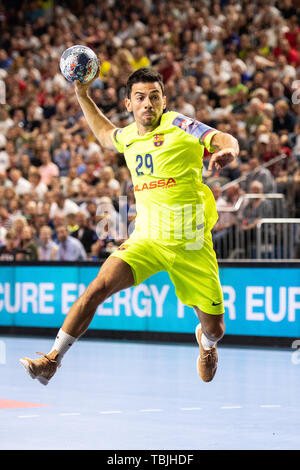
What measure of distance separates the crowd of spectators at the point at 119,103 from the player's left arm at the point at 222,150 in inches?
345

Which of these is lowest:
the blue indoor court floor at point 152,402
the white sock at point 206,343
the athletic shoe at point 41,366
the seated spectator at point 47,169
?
the blue indoor court floor at point 152,402

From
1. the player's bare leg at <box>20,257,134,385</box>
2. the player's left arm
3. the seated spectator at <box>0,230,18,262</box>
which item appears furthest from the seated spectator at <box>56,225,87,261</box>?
the player's left arm

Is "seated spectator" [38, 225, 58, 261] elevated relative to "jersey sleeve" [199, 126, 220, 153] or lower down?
lower down

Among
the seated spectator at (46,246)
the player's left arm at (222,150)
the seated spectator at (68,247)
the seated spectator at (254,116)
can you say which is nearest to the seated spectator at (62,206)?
the seated spectator at (46,246)

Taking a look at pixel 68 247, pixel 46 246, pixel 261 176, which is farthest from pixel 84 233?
pixel 261 176

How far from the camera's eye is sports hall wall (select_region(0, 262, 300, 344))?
14867mm

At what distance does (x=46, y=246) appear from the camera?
1767 cm

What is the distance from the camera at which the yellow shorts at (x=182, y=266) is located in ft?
25.4

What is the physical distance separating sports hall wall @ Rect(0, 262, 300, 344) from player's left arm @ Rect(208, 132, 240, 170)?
7.68 metres

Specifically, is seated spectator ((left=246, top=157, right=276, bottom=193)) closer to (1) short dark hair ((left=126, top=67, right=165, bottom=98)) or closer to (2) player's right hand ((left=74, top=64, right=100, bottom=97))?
(2) player's right hand ((left=74, top=64, right=100, bottom=97))

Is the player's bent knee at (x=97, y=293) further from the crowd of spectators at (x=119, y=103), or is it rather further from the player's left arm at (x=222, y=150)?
the crowd of spectators at (x=119, y=103)

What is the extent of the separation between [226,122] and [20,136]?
5.94m
